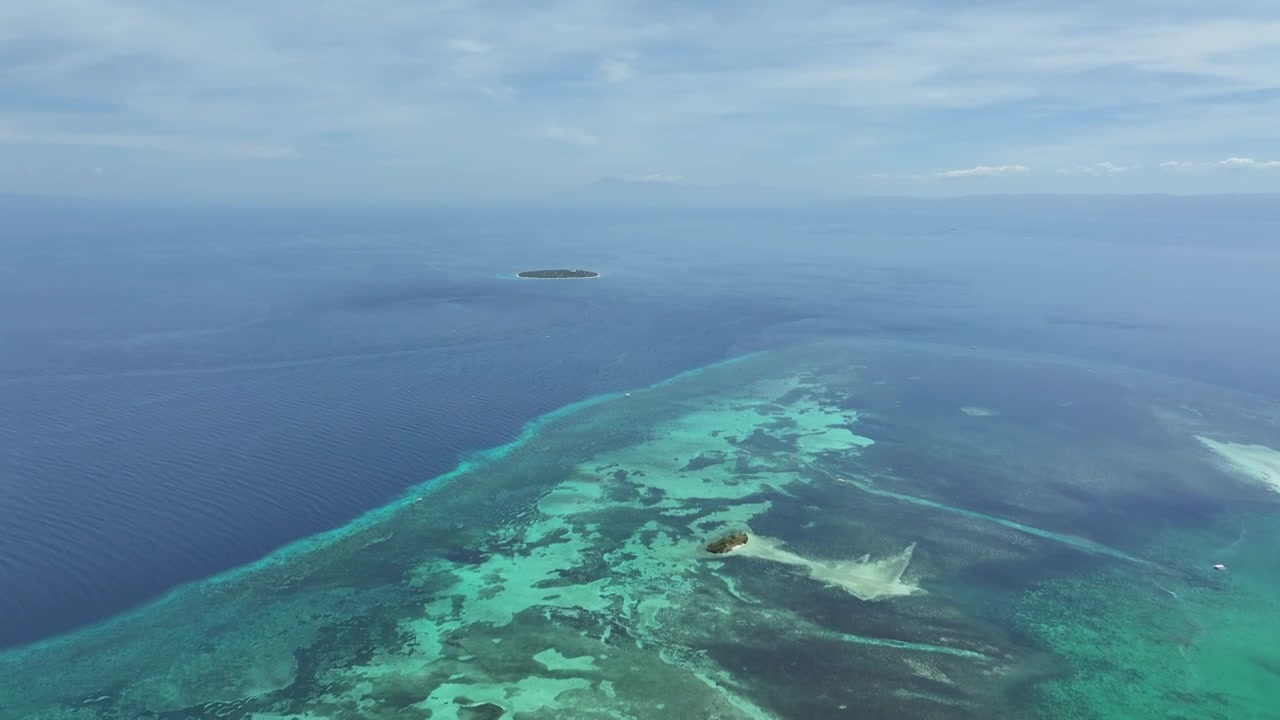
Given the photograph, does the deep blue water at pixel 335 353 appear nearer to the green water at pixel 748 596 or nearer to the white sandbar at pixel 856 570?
the green water at pixel 748 596

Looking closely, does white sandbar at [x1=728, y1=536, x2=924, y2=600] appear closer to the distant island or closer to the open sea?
the open sea

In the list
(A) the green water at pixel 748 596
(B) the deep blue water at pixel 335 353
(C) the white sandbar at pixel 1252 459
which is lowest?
(A) the green water at pixel 748 596

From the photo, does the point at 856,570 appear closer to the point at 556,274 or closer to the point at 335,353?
the point at 335,353

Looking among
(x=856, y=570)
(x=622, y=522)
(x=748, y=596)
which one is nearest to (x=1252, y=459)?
(x=856, y=570)

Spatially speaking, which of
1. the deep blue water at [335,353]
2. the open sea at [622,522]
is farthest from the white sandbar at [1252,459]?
the deep blue water at [335,353]

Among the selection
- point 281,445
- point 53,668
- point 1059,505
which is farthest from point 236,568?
point 1059,505

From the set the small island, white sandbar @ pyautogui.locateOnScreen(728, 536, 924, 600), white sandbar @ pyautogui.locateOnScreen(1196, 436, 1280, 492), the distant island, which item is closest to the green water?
white sandbar @ pyautogui.locateOnScreen(728, 536, 924, 600)
